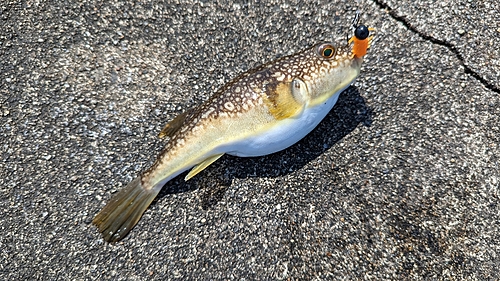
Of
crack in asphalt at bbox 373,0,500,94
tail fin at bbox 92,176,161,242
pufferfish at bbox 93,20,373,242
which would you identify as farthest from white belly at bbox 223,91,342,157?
crack in asphalt at bbox 373,0,500,94

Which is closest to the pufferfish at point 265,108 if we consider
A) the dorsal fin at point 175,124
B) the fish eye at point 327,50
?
the fish eye at point 327,50

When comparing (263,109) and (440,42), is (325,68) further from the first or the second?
(440,42)

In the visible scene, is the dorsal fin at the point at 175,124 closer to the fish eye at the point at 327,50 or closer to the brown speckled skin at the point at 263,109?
the brown speckled skin at the point at 263,109

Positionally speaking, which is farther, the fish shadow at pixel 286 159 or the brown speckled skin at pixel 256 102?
the fish shadow at pixel 286 159

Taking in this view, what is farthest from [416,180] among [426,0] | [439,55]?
[426,0]

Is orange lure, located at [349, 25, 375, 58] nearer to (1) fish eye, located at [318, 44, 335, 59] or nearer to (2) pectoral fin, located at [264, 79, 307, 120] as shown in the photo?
(1) fish eye, located at [318, 44, 335, 59]
